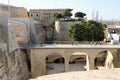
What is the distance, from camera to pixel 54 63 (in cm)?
2780

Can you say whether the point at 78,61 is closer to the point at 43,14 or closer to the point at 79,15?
the point at 79,15

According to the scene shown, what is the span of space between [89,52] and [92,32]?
1150cm

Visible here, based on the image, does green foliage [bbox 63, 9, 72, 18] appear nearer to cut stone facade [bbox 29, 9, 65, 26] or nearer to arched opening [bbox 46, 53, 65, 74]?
cut stone facade [bbox 29, 9, 65, 26]

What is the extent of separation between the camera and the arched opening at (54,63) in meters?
24.4

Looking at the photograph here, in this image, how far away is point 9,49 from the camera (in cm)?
1617

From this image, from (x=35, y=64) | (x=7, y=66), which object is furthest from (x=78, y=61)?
(x=7, y=66)

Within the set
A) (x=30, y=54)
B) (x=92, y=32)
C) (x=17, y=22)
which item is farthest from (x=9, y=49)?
(x=92, y=32)

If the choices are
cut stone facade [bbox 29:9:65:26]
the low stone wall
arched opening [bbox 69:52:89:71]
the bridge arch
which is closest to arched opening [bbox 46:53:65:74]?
arched opening [bbox 69:52:89:71]

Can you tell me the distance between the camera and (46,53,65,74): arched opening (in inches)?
961

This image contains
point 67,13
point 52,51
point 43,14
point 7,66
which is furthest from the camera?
point 43,14

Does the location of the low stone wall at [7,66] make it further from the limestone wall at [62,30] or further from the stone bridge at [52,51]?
the limestone wall at [62,30]

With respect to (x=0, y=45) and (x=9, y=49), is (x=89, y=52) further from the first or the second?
(x=0, y=45)

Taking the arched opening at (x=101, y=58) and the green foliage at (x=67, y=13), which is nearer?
the arched opening at (x=101, y=58)

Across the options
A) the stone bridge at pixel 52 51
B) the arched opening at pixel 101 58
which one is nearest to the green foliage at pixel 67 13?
the arched opening at pixel 101 58
